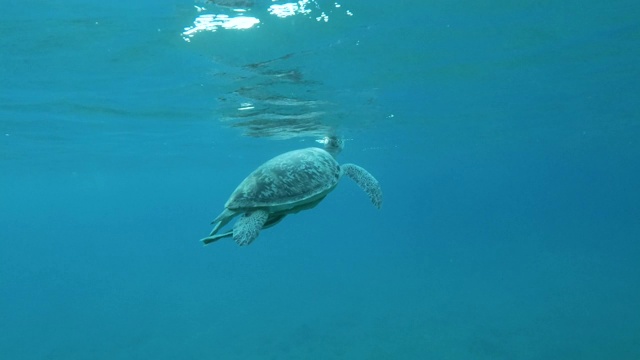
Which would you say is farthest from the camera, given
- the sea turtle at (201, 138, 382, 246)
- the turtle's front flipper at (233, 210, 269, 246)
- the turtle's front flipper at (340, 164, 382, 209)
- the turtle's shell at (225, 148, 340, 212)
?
the turtle's front flipper at (340, 164, 382, 209)

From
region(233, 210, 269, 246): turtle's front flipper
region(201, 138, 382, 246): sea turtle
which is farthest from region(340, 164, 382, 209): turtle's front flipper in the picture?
region(233, 210, 269, 246): turtle's front flipper

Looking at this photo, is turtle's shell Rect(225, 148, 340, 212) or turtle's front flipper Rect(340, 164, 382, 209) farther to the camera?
turtle's front flipper Rect(340, 164, 382, 209)

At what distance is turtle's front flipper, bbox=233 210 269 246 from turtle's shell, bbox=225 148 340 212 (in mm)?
133

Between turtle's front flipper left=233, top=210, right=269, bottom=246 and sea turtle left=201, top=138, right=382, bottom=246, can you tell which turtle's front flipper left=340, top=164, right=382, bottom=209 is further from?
turtle's front flipper left=233, top=210, right=269, bottom=246

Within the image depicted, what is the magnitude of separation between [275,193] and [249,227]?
0.72 meters

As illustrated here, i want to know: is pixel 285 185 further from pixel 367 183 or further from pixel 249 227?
Result: pixel 367 183

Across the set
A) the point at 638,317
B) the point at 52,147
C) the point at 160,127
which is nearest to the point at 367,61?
the point at 160,127

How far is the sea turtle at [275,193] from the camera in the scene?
6.15 meters

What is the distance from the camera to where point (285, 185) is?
6457mm

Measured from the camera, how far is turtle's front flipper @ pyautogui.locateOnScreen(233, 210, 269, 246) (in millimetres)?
5523

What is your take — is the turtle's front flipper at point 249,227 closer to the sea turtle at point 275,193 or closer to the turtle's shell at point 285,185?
the sea turtle at point 275,193

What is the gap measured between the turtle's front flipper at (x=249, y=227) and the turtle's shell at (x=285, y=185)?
0.13 metres

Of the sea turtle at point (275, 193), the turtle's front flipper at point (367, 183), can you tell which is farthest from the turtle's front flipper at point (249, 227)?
the turtle's front flipper at point (367, 183)

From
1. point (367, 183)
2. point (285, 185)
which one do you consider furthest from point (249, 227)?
point (367, 183)
